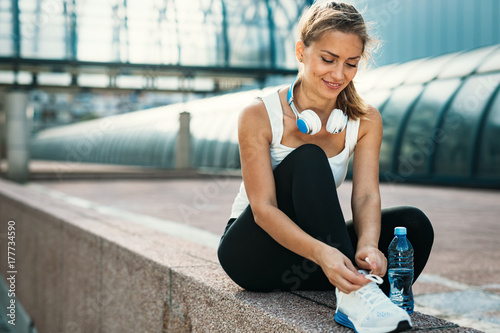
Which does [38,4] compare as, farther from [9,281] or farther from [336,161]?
[336,161]

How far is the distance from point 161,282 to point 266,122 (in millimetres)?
1148

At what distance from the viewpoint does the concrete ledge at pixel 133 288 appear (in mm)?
2457

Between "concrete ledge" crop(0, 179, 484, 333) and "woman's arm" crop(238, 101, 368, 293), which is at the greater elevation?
"woman's arm" crop(238, 101, 368, 293)

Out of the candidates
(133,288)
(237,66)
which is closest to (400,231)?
(133,288)

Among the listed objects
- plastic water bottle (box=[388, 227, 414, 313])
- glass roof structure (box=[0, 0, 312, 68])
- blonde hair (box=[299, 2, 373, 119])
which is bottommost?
plastic water bottle (box=[388, 227, 414, 313])

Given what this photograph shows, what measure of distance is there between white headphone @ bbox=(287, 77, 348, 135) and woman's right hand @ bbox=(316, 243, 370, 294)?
0.55 meters

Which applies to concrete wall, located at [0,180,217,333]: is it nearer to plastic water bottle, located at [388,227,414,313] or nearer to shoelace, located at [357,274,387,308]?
plastic water bottle, located at [388,227,414,313]

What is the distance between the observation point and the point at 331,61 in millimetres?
2551

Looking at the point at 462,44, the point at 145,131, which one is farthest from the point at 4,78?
the point at 462,44

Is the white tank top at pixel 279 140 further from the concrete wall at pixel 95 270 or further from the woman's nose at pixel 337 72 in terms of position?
the concrete wall at pixel 95 270

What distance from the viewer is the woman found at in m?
2.35

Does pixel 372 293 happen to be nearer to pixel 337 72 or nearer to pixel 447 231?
pixel 337 72

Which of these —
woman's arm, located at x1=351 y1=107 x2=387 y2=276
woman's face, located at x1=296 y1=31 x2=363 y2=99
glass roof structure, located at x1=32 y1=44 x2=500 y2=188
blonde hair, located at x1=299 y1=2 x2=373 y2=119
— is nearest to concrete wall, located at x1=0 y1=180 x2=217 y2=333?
woman's arm, located at x1=351 y1=107 x2=387 y2=276

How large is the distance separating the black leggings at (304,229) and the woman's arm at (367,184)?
0.07m
